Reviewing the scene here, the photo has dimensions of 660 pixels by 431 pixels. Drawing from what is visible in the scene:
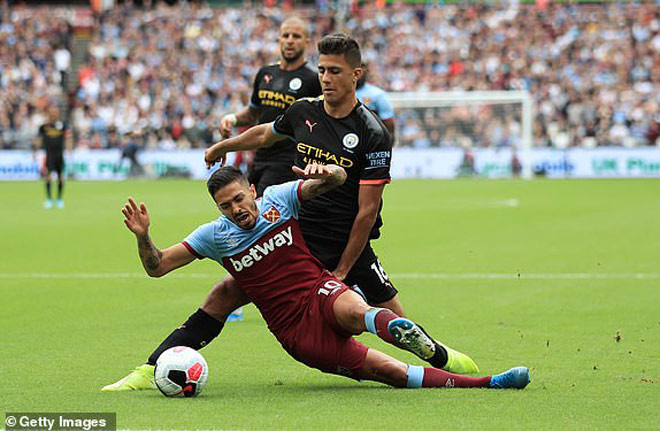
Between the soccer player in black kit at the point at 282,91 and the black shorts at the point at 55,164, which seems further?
the black shorts at the point at 55,164

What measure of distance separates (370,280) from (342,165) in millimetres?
835

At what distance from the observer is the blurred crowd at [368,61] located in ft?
130

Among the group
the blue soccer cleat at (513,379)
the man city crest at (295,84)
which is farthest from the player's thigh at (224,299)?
the man city crest at (295,84)

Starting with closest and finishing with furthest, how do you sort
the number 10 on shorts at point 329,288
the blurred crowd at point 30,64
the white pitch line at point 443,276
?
the number 10 on shorts at point 329,288, the white pitch line at point 443,276, the blurred crowd at point 30,64

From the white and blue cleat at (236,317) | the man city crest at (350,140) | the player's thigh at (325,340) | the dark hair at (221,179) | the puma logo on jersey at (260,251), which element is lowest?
the white and blue cleat at (236,317)

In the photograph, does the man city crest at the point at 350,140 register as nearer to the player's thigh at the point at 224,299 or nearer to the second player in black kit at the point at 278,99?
the player's thigh at the point at 224,299

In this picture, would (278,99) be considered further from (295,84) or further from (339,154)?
(339,154)

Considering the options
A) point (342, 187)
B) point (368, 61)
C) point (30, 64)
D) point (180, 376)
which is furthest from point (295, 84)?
point (30, 64)

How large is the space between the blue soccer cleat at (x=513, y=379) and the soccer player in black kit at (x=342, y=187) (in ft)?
1.41

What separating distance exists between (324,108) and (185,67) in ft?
123

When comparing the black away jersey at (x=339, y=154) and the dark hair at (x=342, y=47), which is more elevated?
the dark hair at (x=342, y=47)

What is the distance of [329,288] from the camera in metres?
6.53

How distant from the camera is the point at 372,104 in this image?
1018 centimetres

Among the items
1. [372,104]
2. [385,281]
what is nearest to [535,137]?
[372,104]
